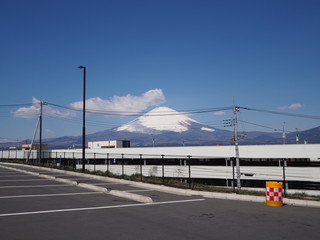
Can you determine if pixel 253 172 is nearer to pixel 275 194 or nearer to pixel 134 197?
pixel 275 194

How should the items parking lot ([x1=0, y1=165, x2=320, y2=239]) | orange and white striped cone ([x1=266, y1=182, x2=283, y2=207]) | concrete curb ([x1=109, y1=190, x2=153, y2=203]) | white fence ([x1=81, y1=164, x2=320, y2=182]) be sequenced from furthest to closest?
1. white fence ([x1=81, y1=164, x2=320, y2=182])
2. concrete curb ([x1=109, y1=190, x2=153, y2=203])
3. orange and white striped cone ([x1=266, y1=182, x2=283, y2=207])
4. parking lot ([x1=0, y1=165, x2=320, y2=239])

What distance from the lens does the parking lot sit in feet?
24.4

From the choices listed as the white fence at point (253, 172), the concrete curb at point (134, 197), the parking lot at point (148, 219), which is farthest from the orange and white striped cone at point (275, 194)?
the white fence at point (253, 172)

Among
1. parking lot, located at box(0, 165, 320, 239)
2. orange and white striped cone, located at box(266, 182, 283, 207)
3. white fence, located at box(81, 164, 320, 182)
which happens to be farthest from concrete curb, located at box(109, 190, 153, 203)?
white fence, located at box(81, 164, 320, 182)

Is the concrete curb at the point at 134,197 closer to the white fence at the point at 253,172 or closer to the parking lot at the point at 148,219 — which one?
the parking lot at the point at 148,219

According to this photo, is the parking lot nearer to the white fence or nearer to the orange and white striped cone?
the orange and white striped cone

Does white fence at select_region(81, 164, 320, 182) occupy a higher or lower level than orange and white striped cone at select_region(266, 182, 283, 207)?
lower

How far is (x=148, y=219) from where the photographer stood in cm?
916

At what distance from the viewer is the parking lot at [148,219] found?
744 centimetres

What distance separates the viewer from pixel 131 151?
7500 centimetres

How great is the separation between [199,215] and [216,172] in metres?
48.5

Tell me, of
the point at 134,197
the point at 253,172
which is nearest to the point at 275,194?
the point at 134,197

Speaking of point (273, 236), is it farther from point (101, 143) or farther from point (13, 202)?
point (101, 143)

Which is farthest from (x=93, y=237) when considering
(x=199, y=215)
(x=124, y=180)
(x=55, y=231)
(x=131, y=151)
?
(x=131, y=151)
